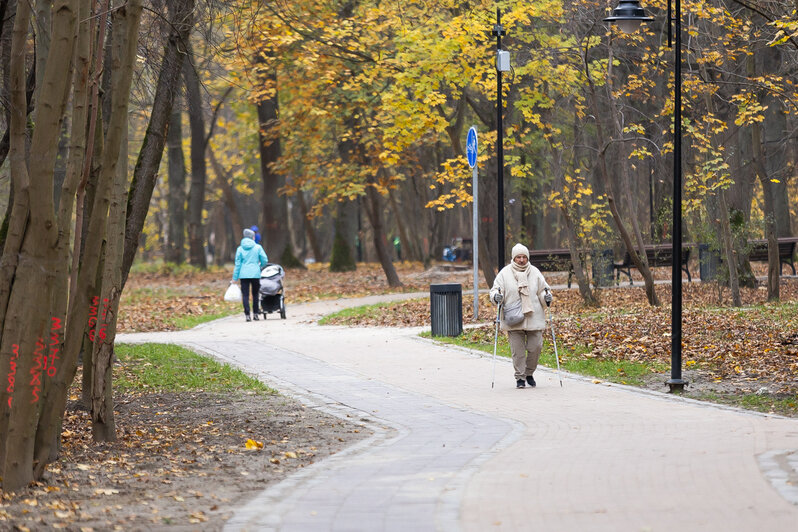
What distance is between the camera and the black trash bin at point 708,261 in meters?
24.4

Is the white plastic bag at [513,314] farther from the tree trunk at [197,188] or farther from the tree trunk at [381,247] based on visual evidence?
the tree trunk at [197,188]

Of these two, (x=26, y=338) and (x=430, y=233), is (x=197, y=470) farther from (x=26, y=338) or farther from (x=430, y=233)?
(x=430, y=233)

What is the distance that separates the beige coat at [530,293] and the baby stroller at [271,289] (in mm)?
10246

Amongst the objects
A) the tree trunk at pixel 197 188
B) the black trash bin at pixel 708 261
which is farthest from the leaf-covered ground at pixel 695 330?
the tree trunk at pixel 197 188

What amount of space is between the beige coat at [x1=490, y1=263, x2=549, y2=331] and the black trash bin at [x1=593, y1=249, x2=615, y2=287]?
1038 cm

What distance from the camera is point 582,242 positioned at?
23.5 m

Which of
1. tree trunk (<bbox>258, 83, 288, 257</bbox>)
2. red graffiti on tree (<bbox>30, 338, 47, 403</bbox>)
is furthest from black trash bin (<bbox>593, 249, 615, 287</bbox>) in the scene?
red graffiti on tree (<bbox>30, 338, 47, 403</bbox>)

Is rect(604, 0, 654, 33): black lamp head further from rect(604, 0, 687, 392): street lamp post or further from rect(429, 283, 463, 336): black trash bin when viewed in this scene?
rect(429, 283, 463, 336): black trash bin

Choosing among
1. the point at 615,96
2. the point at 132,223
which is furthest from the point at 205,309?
the point at 132,223

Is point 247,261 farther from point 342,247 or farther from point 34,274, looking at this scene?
point 342,247

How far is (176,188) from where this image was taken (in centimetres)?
4156

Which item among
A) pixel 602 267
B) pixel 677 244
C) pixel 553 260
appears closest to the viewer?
pixel 677 244

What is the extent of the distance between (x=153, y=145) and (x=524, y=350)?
5.07 metres

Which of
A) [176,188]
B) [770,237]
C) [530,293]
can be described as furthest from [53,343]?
[176,188]
